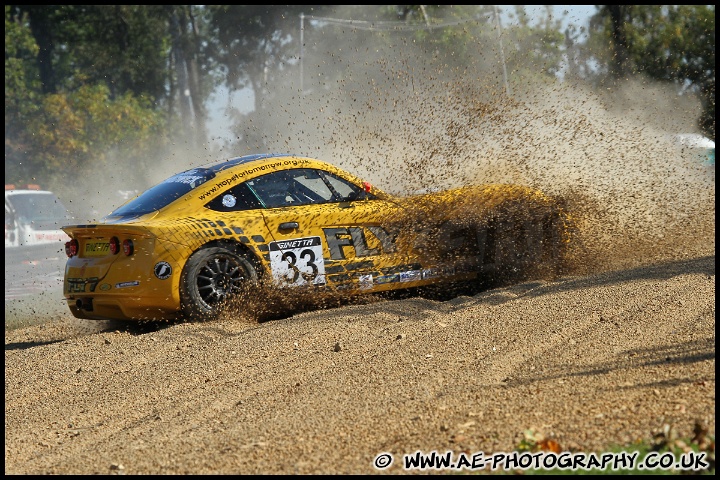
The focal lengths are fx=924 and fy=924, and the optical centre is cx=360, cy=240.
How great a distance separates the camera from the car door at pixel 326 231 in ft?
28.8

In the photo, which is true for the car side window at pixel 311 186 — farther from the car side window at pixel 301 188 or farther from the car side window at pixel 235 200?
the car side window at pixel 235 200

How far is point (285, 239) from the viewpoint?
28.7 ft

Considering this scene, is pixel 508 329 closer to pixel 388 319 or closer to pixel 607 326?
pixel 607 326

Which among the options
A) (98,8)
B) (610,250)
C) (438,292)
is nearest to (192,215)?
(438,292)

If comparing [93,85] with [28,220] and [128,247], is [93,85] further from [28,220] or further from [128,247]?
[128,247]

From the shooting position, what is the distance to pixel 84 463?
4773 millimetres

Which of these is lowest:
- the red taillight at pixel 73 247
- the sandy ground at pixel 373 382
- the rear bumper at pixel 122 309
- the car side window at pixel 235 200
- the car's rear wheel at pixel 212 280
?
the sandy ground at pixel 373 382

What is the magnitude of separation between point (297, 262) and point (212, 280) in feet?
2.71

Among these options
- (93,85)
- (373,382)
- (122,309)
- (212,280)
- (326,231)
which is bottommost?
(373,382)

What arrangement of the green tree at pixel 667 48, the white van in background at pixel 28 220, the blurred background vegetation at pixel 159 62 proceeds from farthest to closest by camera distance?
the blurred background vegetation at pixel 159 62 < the white van in background at pixel 28 220 < the green tree at pixel 667 48

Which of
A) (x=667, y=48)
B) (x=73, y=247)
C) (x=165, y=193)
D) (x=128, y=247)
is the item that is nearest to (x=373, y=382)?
(x=128, y=247)

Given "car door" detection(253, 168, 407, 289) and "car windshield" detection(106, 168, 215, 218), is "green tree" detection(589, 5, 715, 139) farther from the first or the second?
"car windshield" detection(106, 168, 215, 218)

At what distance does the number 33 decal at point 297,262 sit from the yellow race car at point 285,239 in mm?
12

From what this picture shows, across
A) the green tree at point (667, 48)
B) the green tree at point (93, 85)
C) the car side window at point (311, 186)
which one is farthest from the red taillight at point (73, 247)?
the green tree at point (93, 85)
